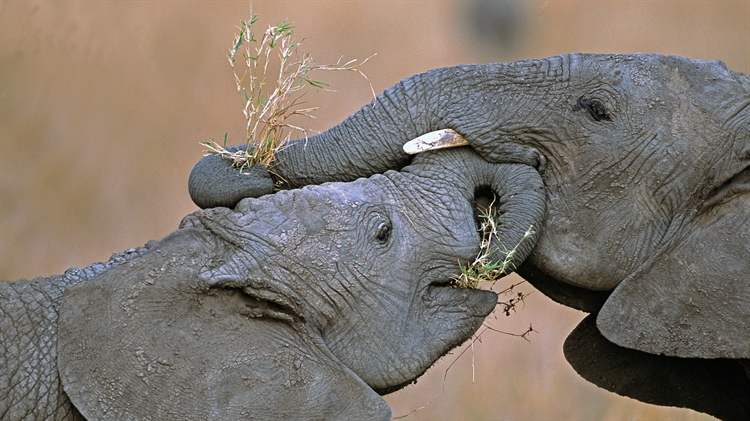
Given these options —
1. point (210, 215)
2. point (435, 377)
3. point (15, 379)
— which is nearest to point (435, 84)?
point (210, 215)

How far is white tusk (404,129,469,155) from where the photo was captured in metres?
4.64

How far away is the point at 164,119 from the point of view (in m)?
8.21

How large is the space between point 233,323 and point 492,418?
13.9ft

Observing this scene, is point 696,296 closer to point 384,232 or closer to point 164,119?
point 384,232

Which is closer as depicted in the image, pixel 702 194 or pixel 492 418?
pixel 702 194

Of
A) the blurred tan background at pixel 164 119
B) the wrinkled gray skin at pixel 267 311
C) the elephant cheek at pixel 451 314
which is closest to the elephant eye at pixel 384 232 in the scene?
the wrinkled gray skin at pixel 267 311

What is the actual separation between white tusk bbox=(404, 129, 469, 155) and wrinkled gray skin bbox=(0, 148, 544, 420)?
8 centimetres

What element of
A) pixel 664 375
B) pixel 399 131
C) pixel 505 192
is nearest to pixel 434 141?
pixel 399 131

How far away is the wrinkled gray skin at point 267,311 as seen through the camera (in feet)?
13.1

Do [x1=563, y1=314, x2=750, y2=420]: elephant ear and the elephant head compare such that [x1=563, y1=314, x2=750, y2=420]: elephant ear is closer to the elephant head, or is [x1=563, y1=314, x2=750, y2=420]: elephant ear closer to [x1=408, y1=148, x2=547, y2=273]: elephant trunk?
the elephant head

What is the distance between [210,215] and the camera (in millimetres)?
4355

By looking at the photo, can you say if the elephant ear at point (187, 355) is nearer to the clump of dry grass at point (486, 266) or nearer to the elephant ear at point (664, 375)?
the clump of dry grass at point (486, 266)

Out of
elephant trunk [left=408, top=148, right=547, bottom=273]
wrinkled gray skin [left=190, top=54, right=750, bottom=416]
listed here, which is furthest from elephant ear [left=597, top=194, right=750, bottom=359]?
elephant trunk [left=408, top=148, right=547, bottom=273]

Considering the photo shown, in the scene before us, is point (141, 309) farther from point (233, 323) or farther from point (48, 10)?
point (48, 10)
